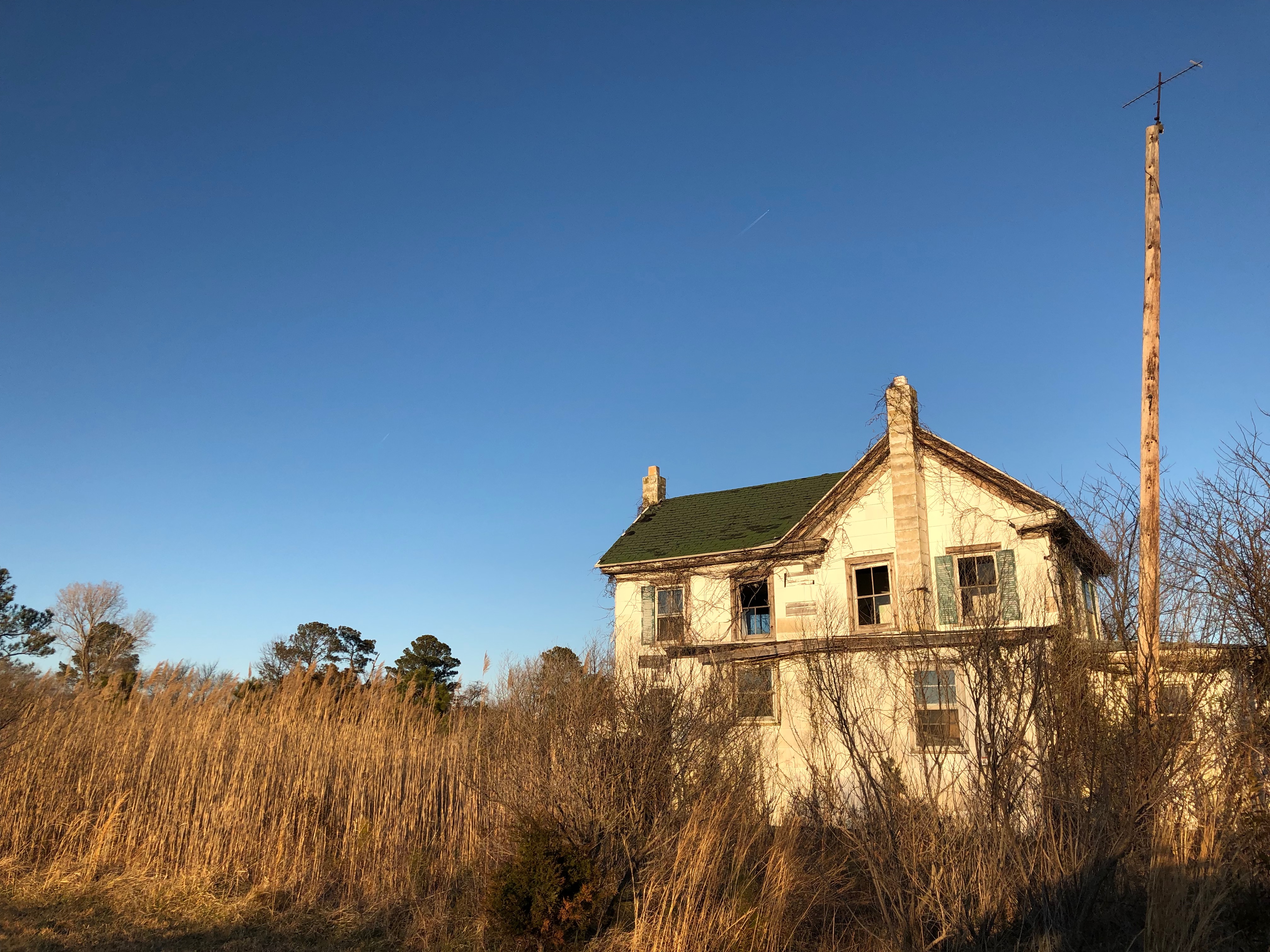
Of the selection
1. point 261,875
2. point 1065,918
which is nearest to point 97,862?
point 261,875

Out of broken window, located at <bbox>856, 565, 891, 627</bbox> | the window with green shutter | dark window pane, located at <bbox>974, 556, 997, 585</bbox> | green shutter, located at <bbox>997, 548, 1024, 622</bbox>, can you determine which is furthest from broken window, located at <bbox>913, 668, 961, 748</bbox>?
broken window, located at <bbox>856, 565, 891, 627</bbox>

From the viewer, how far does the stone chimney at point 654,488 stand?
25000mm

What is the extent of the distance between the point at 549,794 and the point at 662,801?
3.99 ft

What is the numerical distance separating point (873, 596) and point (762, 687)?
3.21 meters

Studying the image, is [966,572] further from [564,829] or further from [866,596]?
[564,829]

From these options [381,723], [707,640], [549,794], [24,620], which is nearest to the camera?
[549,794]

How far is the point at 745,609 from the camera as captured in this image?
64.2 ft

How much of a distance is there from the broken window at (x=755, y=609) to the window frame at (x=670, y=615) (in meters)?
1.41

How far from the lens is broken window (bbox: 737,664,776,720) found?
17.4 meters

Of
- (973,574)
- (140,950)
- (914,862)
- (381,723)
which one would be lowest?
(140,950)

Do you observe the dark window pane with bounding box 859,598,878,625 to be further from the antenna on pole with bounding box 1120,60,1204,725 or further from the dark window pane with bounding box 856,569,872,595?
the antenna on pole with bounding box 1120,60,1204,725

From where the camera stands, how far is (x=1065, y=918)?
21.3 ft

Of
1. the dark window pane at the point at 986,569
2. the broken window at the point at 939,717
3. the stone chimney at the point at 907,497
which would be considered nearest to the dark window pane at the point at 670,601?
the stone chimney at the point at 907,497

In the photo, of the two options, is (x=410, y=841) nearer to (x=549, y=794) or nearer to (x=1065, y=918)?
(x=549, y=794)
